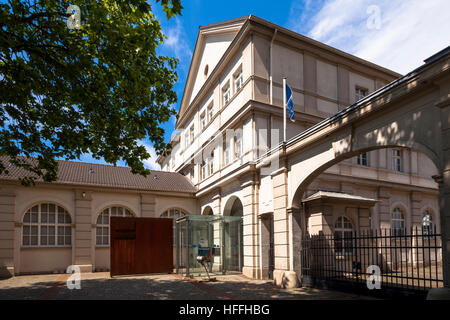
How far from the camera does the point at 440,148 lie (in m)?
7.19

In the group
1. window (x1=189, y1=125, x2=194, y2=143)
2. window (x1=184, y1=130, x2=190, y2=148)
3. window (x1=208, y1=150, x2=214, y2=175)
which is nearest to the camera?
window (x1=208, y1=150, x2=214, y2=175)

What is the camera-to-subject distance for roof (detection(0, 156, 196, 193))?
19891 mm

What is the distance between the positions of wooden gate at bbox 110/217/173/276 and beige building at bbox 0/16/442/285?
3240 mm

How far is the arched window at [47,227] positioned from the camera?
735 inches

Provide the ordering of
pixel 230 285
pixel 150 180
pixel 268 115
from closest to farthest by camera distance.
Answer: pixel 230 285, pixel 268 115, pixel 150 180

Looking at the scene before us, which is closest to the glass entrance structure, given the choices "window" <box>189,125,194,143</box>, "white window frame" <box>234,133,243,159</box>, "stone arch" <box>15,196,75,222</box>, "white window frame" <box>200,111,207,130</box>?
"white window frame" <box>234,133,243,159</box>

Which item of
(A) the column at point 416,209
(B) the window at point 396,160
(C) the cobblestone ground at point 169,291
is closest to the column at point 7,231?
(C) the cobblestone ground at point 169,291

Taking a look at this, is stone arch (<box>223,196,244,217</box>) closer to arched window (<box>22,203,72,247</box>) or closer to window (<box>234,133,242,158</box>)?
window (<box>234,133,242,158</box>)

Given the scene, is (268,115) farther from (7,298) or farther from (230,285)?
(7,298)

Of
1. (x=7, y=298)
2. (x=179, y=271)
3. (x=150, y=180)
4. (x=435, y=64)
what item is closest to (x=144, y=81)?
(x=435, y=64)

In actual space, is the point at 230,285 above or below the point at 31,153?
below
